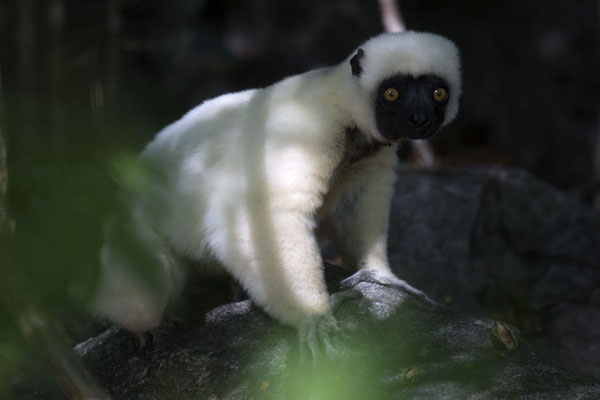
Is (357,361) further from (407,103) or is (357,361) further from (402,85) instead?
(402,85)

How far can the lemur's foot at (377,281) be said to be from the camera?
3903 millimetres

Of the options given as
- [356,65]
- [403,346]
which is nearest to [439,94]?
[356,65]

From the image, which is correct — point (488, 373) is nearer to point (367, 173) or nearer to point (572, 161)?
point (367, 173)

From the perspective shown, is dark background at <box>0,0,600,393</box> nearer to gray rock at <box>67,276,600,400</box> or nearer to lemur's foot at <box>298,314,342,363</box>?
gray rock at <box>67,276,600,400</box>

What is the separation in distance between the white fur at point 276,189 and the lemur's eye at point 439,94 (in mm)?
108

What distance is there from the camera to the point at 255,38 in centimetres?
1055

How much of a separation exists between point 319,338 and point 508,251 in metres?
3.24

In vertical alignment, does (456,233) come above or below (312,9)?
below

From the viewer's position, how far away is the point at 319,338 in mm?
3350

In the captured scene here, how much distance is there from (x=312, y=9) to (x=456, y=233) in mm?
5529

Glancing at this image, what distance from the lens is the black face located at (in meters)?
3.68

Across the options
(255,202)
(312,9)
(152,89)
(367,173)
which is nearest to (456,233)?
(367,173)

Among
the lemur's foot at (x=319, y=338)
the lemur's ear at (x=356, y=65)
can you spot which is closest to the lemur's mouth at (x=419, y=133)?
the lemur's ear at (x=356, y=65)

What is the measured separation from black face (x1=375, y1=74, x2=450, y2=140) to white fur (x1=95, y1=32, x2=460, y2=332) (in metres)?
0.06
